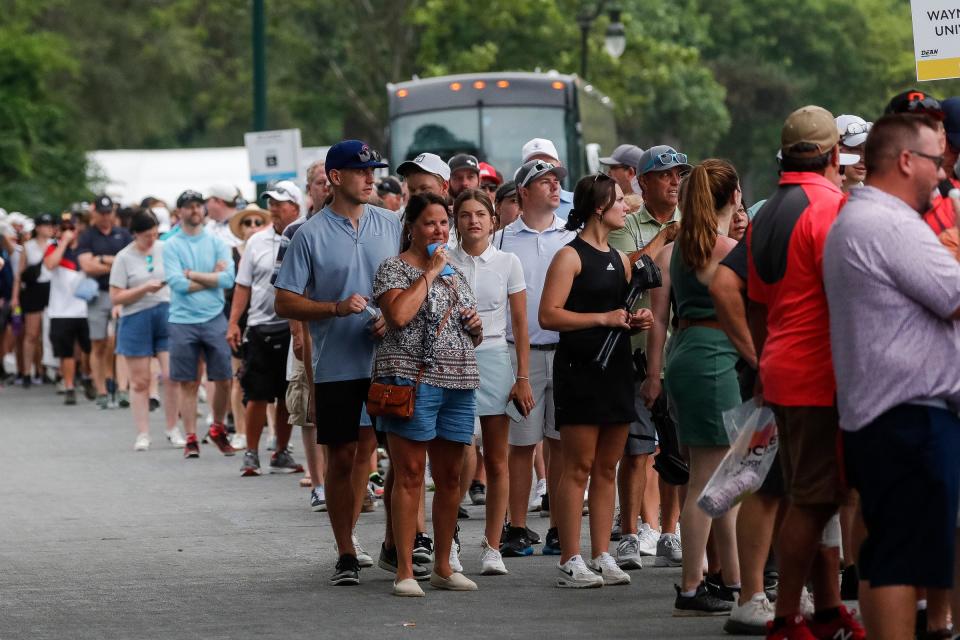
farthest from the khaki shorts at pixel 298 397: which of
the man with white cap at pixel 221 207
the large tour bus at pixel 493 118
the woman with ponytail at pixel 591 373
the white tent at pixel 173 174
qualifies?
the white tent at pixel 173 174

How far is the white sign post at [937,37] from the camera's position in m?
9.27

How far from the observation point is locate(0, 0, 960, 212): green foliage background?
151 ft

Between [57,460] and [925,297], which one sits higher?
[925,297]

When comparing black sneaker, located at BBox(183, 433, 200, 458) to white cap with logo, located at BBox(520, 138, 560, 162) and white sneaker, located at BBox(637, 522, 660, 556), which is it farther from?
white sneaker, located at BBox(637, 522, 660, 556)

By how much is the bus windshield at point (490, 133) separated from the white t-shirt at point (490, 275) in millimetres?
17856

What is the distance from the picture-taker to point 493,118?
91.9 ft

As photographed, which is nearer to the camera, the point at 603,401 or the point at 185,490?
the point at 603,401

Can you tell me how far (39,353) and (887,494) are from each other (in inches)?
892

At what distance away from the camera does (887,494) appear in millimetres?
6004

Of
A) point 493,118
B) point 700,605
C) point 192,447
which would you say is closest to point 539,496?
point 700,605

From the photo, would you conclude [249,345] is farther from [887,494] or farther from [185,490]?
[887,494]

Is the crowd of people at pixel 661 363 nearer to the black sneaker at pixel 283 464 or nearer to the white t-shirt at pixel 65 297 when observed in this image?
the black sneaker at pixel 283 464

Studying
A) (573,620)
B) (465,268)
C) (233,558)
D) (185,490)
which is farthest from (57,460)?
(573,620)

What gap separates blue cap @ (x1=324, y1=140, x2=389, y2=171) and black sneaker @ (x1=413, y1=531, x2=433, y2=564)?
74.6 inches
